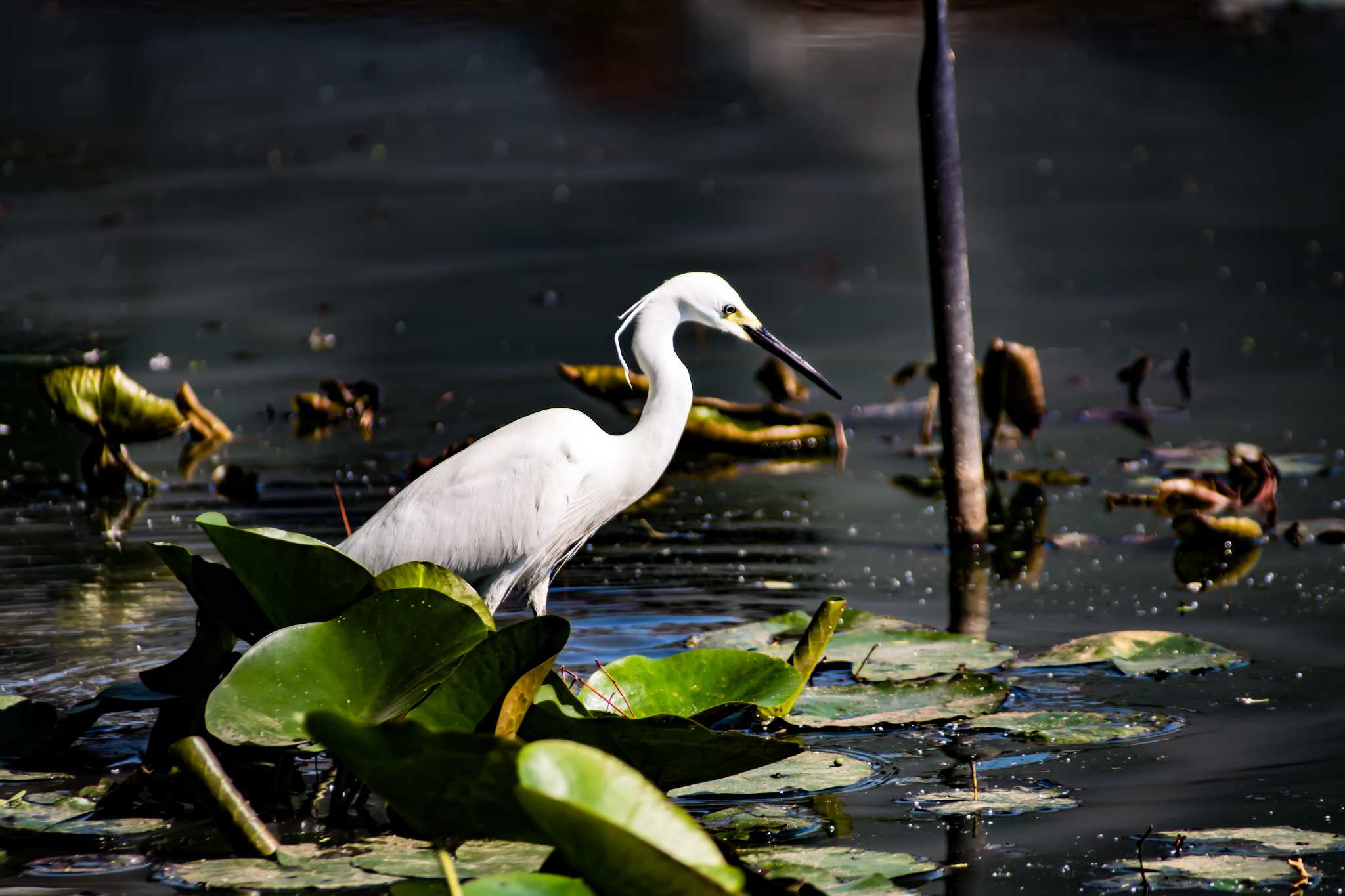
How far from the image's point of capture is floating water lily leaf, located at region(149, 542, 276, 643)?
3154mm

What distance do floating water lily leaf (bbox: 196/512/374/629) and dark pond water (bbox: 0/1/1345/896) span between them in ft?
2.75

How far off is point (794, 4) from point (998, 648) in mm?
9416

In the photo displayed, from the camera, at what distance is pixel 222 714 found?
2.89 meters

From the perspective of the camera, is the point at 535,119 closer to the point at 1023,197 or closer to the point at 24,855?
the point at 1023,197

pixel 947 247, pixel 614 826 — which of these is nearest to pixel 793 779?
pixel 614 826

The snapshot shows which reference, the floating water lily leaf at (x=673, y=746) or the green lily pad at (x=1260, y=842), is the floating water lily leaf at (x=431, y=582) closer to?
the floating water lily leaf at (x=673, y=746)

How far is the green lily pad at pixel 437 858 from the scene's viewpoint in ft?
9.12

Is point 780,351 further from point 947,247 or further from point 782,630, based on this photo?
point 947,247

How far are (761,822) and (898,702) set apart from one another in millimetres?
709

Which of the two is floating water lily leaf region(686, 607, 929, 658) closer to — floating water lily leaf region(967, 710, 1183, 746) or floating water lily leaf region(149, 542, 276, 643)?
floating water lily leaf region(967, 710, 1183, 746)

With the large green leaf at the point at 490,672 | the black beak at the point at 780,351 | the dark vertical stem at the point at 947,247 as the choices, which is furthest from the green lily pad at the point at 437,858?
the dark vertical stem at the point at 947,247

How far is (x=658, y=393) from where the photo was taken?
421cm

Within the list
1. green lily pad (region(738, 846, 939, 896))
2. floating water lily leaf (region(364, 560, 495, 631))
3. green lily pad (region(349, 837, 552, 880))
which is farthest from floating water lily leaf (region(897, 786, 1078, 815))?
floating water lily leaf (region(364, 560, 495, 631))

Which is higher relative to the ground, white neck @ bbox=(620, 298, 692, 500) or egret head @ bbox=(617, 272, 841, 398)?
egret head @ bbox=(617, 272, 841, 398)
